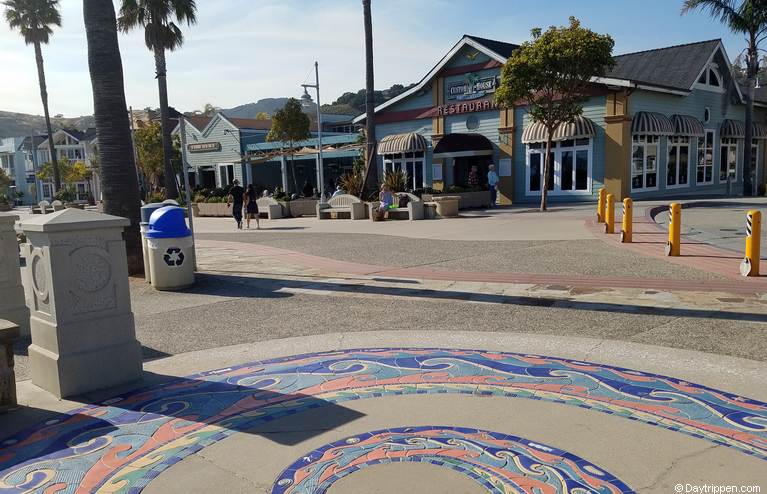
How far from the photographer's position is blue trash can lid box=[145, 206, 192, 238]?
990 centimetres

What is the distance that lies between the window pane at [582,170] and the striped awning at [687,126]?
4.82 m

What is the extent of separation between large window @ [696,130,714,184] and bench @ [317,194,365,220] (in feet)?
60.1

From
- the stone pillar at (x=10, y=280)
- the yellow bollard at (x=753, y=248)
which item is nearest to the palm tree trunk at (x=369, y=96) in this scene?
the yellow bollard at (x=753, y=248)

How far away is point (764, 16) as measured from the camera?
2692 cm

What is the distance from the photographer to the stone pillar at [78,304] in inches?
194

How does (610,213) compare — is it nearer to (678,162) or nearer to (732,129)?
(678,162)

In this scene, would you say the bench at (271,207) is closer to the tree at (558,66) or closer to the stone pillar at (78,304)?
the tree at (558,66)

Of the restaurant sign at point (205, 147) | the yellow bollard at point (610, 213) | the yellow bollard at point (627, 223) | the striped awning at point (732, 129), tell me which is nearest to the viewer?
the yellow bollard at point (627, 223)

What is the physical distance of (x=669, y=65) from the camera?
29578 mm

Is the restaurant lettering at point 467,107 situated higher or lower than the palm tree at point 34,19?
lower

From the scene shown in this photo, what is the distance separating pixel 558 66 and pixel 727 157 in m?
17.5

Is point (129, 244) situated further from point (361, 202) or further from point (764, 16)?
point (764, 16)

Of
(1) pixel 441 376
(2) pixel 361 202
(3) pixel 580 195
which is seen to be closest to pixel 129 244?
(1) pixel 441 376

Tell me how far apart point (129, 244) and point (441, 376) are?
320 inches
